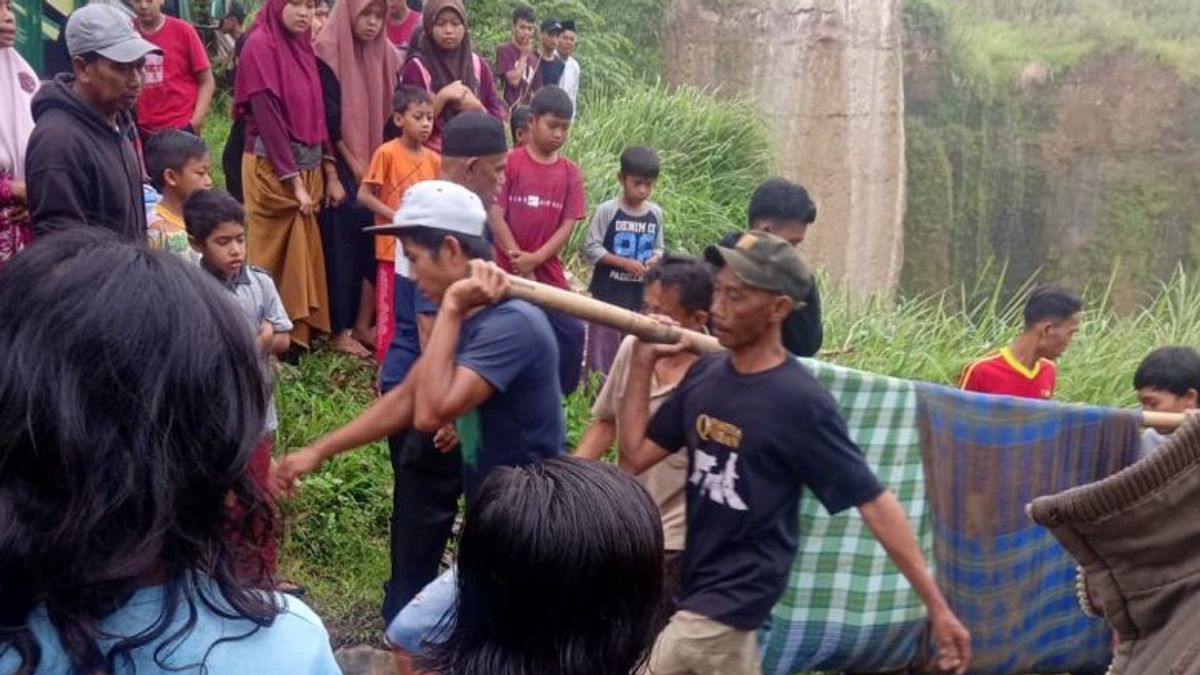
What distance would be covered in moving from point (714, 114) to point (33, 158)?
27.4 feet

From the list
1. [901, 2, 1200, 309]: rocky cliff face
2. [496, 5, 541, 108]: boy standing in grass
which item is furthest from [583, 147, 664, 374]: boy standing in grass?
[901, 2, 1200, 309]: rocky cliff face

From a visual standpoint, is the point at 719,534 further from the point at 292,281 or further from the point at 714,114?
the point at 714,114

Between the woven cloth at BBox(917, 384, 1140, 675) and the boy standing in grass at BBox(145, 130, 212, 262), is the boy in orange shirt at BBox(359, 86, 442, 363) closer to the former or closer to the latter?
the boy standing in grass at BBox(145, 130, 212, 262)

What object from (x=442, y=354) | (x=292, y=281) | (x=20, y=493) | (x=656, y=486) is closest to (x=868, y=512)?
(x=656, y=486)

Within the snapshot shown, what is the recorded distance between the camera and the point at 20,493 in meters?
1.46

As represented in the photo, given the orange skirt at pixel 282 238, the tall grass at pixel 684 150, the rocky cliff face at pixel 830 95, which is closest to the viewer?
the orange skirt at pixel 282 238

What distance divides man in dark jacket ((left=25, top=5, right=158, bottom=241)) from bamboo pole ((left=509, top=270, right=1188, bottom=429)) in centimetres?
162

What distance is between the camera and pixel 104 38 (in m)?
4.65

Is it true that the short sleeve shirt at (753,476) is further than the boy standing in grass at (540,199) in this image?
No

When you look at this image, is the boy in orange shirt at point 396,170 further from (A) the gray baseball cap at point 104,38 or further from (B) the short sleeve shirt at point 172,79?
(A) the gray baseball cap at point 104,38

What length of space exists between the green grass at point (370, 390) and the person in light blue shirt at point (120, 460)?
144 inches

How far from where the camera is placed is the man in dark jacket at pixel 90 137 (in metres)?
4.56

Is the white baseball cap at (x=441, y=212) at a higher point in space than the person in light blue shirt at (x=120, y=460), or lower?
lower

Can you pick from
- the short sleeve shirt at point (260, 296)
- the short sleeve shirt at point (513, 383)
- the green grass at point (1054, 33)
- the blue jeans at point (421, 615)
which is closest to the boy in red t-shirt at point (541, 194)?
the short sleeve shirt at point (260, 296)
